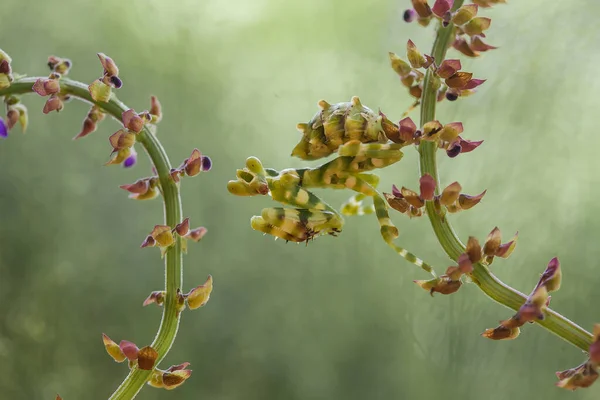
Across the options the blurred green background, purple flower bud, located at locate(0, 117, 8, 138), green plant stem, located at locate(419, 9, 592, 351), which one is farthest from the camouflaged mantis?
the blurred green background

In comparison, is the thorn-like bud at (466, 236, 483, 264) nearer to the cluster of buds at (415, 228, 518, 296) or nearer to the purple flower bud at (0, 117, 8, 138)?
the cluster of buds at (415, 228, 518, 296)

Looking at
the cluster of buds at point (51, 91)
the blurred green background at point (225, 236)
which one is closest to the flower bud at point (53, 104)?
the cluster of buds at point (51, 91)

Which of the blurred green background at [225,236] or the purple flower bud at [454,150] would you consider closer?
the purple flower bud at [454,150]

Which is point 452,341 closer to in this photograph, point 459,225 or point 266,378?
point 459,225

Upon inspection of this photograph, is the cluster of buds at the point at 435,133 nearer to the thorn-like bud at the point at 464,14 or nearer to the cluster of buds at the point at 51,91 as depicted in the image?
the thorn-like bud at the point at 464,14

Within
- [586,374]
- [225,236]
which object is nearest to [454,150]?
[586,374]

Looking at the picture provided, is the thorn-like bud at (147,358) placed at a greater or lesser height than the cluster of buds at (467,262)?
lesser

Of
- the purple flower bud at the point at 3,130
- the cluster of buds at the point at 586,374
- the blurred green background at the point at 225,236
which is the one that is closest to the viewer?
the cluster of buds at the point at 586,374

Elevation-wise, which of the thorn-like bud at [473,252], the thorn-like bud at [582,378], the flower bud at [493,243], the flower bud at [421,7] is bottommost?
the thorn-like bud at [582,378]
